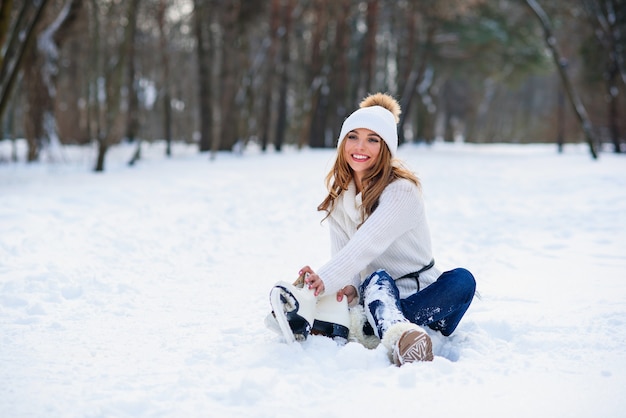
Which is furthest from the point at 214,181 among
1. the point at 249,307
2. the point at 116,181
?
the point at 249,307

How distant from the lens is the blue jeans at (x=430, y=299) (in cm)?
254

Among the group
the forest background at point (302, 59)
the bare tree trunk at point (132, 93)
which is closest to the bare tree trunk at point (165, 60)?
the forest background at point (302, 59)

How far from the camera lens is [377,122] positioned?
106 inches

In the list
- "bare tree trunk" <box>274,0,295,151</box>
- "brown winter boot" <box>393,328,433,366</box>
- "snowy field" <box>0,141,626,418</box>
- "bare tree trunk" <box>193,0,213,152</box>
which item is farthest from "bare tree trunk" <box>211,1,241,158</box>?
"brown winter boot" <box>393,328,433,366</box>

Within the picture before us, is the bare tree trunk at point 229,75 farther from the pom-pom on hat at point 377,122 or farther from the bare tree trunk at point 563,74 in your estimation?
the pom-pom on hat at point 377,122

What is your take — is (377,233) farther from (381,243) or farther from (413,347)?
(413,347)

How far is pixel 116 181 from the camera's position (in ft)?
29.3

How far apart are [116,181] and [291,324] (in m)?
7.25

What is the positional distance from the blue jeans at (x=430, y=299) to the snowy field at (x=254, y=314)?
0.56ft

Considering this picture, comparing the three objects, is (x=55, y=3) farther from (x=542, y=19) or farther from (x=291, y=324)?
(x=291, y=324)

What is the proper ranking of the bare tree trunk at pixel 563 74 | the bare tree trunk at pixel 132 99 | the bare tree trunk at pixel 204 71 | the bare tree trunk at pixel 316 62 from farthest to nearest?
1. the bare tree trunk at pixel 316 62
2. the bare tree trunk at pixel 204 71
3. the bare tree trunk at pixel 132 99
4. the bare tree trunk at pixel 563 74

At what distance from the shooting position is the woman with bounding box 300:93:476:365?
2.56 meters

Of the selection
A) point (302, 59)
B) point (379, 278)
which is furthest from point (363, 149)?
point (302, 59)

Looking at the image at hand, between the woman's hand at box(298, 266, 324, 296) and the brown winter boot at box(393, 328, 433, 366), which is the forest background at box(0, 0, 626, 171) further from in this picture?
the brown winter boot at box(393, 328, 433, 366)
